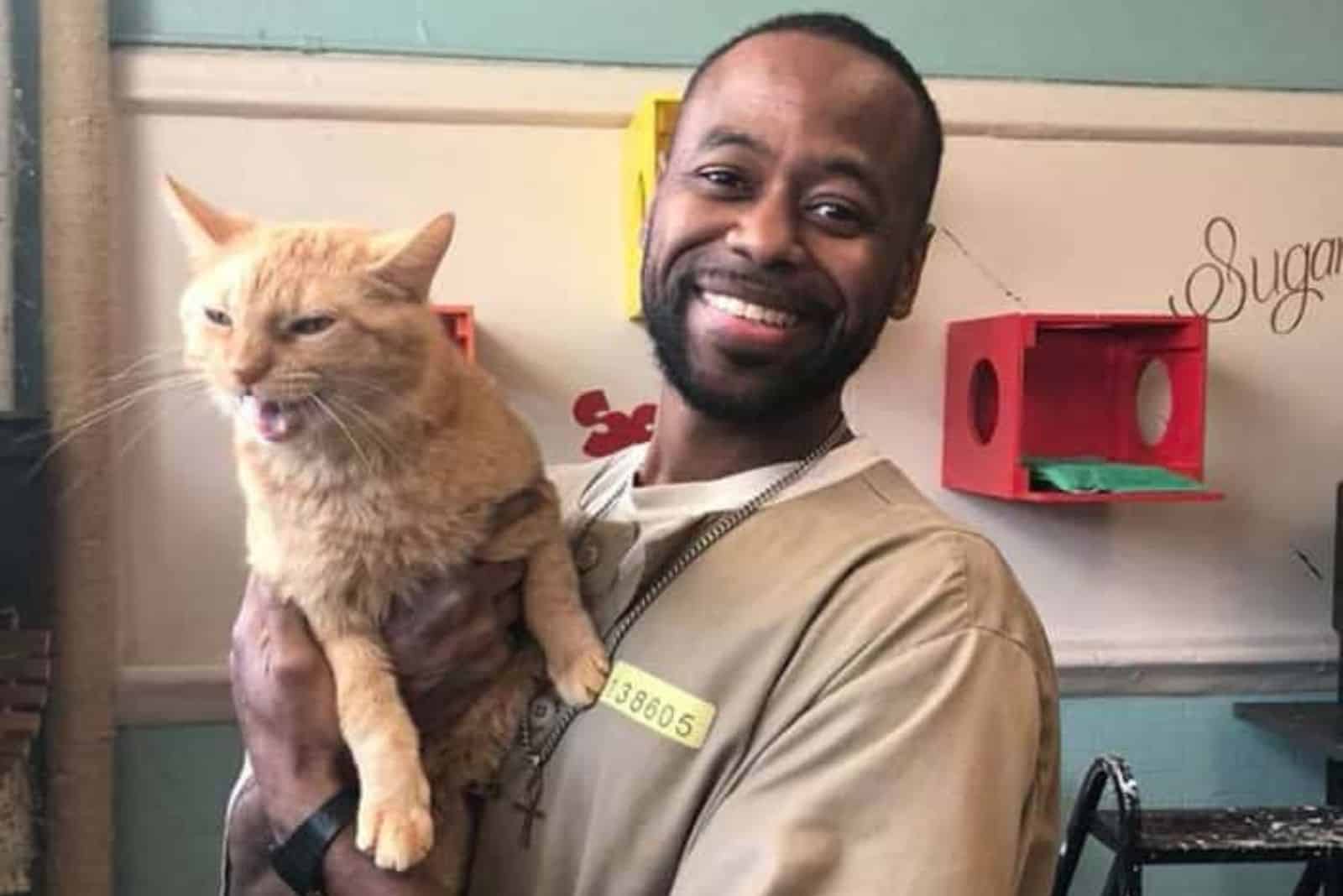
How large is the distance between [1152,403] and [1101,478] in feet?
0.90

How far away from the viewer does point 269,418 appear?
Result: 3.49 ft

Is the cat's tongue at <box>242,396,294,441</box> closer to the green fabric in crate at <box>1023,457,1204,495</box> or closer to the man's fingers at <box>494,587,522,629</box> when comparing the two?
the man's fingers at <box>494,587,522,629</box>

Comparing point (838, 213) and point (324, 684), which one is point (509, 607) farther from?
point (838, 213)

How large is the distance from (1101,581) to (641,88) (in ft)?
3.21

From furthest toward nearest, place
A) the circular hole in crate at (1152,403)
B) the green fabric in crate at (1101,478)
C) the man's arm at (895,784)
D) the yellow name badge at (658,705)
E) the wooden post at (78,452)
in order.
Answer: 1. the circular hole in crate at (1152,403)
2. the green fabric in crate at (1101,478)
3. the wooden post at (78,452)
4. the yellow name badge at (658,705)
5. the man's arm at (895,784)

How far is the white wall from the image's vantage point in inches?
76.6

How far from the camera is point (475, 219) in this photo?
201 centimetres

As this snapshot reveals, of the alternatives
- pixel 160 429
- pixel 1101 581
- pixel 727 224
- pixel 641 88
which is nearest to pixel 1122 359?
pixel 1101 581

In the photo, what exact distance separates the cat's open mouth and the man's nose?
1.12ft

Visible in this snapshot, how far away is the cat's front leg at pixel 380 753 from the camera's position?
1027 millimetres

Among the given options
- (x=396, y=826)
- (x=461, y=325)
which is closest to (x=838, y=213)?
(x=396, y=826)

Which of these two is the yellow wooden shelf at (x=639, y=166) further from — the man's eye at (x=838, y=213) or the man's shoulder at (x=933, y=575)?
the man's shoulder at (x=933, y=575)

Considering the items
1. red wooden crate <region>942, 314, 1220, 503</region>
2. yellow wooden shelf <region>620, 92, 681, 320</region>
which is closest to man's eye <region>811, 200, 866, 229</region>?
yellow wooden shelf <region>620, 92, 681, 320</region>

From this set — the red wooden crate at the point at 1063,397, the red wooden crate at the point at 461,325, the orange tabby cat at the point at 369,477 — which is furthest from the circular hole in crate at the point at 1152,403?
the orange tabby cat at the point at 369,477
